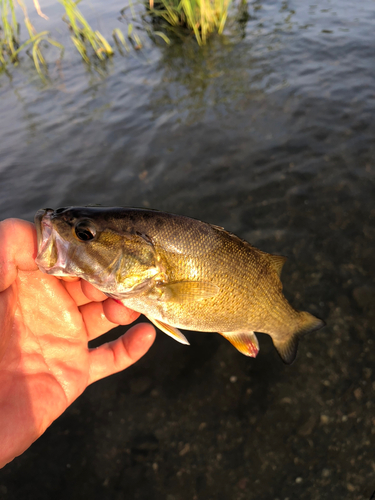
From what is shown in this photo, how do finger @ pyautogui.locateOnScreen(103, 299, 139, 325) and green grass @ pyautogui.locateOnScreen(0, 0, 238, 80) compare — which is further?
green grass @ pyautogui.locateOnScreen(0, 0, 238, 80)

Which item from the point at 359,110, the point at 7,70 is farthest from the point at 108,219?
the point at 7,70

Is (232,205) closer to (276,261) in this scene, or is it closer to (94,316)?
(276,261)

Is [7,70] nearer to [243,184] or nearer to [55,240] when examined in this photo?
[243,184]

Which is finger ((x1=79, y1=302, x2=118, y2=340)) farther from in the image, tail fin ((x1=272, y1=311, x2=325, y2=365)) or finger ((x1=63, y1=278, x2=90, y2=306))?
tail fin ((x1=272, y1=311, x2=325, y2=365))

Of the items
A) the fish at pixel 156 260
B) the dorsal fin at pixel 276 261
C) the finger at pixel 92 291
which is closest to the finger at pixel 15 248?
the fish at pixel 156 260

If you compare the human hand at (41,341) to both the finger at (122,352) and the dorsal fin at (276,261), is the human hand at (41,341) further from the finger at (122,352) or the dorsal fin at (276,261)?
the dorsal fin at (276,261)

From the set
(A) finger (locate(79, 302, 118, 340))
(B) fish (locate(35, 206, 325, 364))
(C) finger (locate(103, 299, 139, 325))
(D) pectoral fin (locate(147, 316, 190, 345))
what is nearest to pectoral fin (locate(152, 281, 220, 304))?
(B) fish (locate(35, 206, 325, 364))

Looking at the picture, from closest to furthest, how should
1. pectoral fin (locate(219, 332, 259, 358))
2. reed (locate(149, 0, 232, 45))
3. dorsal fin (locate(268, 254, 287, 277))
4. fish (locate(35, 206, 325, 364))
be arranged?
fish (locate(35, 206, 325, 364)), dorsal fin (locate(268, 254, 287, 277)), pectoral fin (locate(219, 332, 259, 358)), reed (locate(149, 0, 232, 45))
